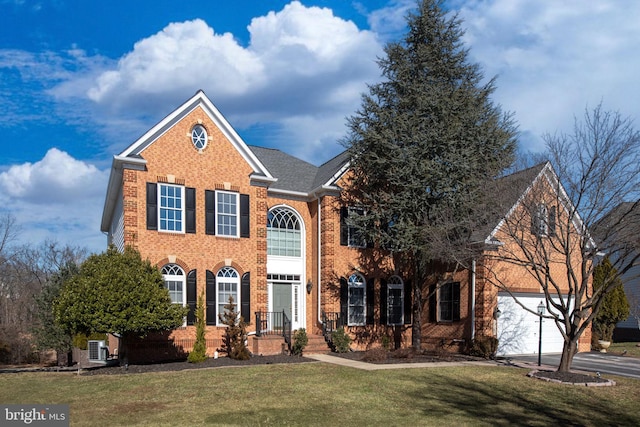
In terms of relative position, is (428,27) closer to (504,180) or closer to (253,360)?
(504,180)

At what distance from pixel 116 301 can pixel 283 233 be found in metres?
8.73

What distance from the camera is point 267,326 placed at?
2138cm

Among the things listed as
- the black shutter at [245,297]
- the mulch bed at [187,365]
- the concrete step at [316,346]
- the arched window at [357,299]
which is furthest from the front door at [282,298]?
the mulch bed at [187,365]

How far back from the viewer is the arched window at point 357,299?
74.3 feet

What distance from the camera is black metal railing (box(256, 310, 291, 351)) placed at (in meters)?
20.3

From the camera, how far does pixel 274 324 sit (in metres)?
21.8

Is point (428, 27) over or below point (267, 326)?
over

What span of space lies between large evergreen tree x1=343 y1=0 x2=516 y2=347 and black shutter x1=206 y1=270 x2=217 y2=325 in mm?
5856

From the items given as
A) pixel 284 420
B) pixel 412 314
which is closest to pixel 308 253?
pixel 412 314

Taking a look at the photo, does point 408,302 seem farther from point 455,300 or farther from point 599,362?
point 599,362

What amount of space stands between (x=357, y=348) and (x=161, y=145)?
11.2m

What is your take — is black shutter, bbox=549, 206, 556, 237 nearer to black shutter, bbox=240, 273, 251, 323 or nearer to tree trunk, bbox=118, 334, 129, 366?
black shutter, bbox=240, 273, 251, 323

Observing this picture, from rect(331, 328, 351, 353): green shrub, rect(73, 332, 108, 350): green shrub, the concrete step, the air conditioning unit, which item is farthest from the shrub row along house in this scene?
rect(73, 332, 108, 350): green shrub

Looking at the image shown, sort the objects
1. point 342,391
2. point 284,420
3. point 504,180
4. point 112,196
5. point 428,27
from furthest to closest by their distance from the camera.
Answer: point 112,196 → point 428,27 → point 504,180 → point 342,391 → point 284,420
